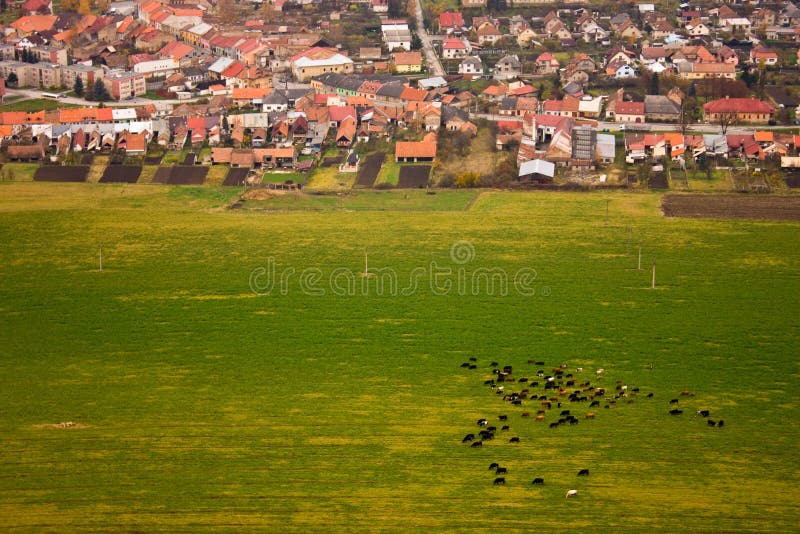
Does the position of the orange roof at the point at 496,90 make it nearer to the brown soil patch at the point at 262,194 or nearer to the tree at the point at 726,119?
the tree at the point at 726,119

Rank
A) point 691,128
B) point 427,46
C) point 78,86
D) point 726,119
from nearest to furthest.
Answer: point 691,128, point 726,119, point 78,86, point 427,46

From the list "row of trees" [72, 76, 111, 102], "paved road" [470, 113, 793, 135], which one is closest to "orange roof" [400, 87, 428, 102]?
"paved road" [470, 113, 793, 135]

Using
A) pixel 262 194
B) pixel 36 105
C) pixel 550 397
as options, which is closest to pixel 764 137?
pixel 262 194

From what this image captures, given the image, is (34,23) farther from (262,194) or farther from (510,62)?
(262,194)

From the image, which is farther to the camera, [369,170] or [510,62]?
[510,62]

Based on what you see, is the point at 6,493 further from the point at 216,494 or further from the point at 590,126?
the point at 590,126

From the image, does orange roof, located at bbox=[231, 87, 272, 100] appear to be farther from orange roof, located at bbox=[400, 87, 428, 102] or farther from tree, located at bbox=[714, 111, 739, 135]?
tree, located at bbox=[714, 111, 739, 135]

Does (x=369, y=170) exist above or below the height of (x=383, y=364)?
above
